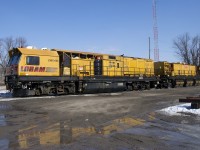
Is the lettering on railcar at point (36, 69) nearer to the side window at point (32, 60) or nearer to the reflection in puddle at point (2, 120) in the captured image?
the side window at point (32, 60)

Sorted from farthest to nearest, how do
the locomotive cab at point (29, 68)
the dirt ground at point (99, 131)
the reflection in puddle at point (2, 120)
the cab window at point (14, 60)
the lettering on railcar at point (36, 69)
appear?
the cab window at point (14, 60) → the lettering on railcar at point (36, 69) → the locomotive cab at point (29, 68) → the reflection in puddle at point (2, 120) → the dirt ground at point (99, 131)

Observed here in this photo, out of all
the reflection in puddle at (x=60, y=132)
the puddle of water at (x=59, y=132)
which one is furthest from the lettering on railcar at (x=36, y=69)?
the reflection in puddle at (x=60, y=132)

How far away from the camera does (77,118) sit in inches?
469

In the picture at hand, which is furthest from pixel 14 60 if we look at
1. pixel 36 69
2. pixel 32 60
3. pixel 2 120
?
pixel 2 120

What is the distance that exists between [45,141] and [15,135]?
1.26 m

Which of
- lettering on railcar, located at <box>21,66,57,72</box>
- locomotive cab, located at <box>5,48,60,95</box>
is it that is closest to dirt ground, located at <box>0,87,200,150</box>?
locomotive cab, located at <box>5,48,60,95</box>

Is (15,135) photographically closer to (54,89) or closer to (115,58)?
(54,89)

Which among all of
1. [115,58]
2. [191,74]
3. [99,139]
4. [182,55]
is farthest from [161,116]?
[182,55]

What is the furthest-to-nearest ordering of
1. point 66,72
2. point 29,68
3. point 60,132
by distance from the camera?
point 66,72 < point 29,68 < point 60,132

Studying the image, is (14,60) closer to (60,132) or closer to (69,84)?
(69,84)

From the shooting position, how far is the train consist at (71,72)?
2262 cm

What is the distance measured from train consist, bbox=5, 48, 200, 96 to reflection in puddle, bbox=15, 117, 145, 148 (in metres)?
12.6

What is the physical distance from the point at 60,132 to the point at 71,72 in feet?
55.1

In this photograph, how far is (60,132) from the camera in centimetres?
923
